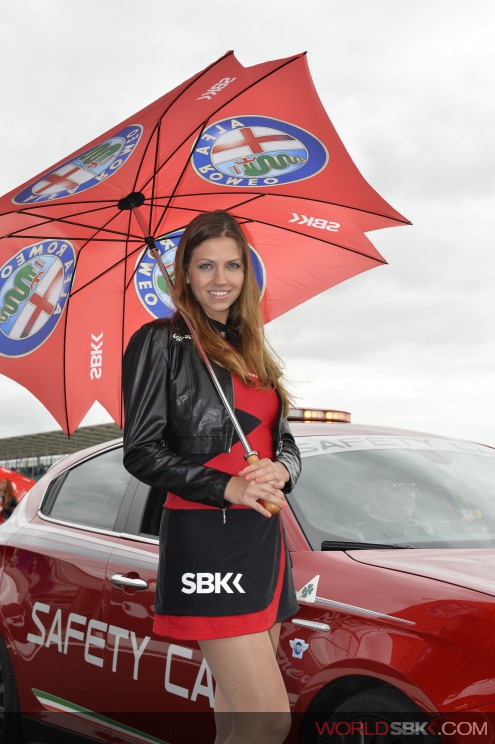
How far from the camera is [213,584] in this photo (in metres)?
2.42

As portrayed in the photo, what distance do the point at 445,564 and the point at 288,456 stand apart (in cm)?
63

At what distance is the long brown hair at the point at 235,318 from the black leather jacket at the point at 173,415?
0.06 meters

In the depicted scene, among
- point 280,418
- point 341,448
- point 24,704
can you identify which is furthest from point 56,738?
point 280,418

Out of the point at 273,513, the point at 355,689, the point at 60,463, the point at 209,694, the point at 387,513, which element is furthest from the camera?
the point at 60,463

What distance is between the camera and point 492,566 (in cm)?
278

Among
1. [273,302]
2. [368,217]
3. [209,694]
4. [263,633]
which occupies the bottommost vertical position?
[209,694]

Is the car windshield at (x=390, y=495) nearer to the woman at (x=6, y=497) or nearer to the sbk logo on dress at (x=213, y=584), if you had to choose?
the sbk logo on dress at (x=213, y=584)

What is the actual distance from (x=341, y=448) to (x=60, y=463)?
176cm

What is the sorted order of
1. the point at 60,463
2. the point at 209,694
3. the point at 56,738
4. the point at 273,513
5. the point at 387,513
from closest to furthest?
the point at 273,513, the point at 209,694, the point at 387,513, the point at 56,738, the point at 60,463

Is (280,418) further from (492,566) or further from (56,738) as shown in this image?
(56,738)

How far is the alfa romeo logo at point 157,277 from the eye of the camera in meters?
3.25

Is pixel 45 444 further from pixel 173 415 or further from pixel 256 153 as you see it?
pixel 173 415

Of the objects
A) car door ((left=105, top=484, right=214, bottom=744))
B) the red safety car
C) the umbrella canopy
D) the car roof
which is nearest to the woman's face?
the red safety car

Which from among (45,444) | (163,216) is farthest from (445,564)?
(45,444)
